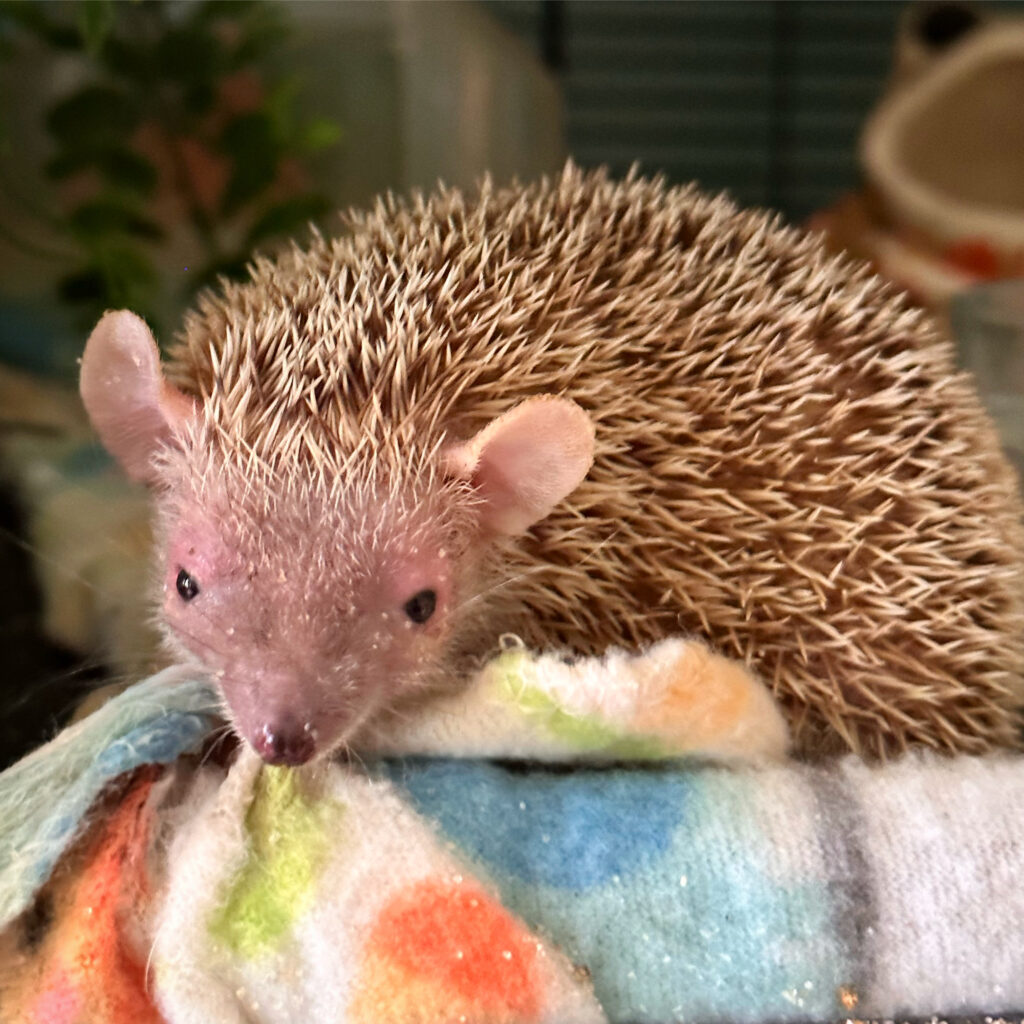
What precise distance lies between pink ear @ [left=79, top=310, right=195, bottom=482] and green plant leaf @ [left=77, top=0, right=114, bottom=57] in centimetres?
78

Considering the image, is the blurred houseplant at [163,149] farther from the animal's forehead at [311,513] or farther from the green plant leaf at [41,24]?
the animal's forehead at [311,513]

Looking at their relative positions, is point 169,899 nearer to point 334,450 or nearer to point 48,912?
point 48,912

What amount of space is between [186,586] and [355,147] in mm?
1413

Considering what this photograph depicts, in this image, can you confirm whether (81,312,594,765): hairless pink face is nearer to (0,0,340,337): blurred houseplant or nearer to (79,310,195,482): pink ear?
(79,310,195,482): pink ear

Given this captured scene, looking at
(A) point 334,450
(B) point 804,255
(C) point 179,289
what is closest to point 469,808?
(A) point 334,450

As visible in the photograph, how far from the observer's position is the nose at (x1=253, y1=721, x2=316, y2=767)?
0.85 meters

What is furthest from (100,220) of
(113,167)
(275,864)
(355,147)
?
(275,864)

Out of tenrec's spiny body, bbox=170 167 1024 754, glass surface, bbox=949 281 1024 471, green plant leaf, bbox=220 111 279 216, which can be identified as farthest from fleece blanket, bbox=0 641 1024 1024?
green plant leaf, bbox=220 111 279 216

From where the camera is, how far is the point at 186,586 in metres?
0.97

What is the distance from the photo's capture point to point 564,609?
1.08m

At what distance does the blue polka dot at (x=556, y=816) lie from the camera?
923mm

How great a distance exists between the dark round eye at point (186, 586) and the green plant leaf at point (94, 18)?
100 cm

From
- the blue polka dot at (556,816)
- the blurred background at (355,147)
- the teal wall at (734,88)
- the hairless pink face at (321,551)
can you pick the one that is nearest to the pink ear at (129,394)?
the hairless pink face at (321,551)

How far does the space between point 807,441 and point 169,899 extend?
730 mm
